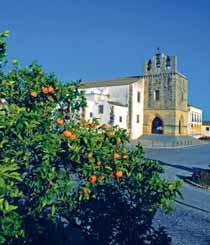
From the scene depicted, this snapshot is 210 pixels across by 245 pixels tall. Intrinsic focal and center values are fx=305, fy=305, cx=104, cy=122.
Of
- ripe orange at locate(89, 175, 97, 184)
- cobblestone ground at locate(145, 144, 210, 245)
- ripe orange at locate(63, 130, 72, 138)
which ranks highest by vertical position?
ripe orange at locate(63, 130, 72, 138)

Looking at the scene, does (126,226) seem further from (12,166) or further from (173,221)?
(173,221)

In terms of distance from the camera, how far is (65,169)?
162 inches

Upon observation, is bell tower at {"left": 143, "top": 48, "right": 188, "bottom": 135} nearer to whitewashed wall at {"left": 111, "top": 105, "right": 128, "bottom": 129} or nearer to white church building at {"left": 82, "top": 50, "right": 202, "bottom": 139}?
white church building at {"left": 82, "top": 50, "right": 202, "bottom": 139}

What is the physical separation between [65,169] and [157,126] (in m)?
49.0

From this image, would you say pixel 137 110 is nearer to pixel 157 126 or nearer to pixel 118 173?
pixel 157 126

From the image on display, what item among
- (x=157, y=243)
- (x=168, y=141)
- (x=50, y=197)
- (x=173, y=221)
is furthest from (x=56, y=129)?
(x=168, y=141)

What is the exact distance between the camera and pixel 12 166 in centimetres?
276

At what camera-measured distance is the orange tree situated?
3445 mm

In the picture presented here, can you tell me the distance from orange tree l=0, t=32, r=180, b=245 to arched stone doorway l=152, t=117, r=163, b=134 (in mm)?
47357

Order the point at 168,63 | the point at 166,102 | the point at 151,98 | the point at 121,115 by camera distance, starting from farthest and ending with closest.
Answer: the point at 151,98, the point at 168,63, the point at 166,102, the point at 121,115

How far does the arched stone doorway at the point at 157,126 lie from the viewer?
51.8m

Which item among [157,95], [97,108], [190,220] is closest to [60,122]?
[190,220]

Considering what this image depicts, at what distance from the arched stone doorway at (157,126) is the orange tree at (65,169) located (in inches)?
1864

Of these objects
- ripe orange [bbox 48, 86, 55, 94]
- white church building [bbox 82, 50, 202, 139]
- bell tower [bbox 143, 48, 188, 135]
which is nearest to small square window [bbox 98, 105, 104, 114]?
white church building [bbox 82, 50, 202, 139]
